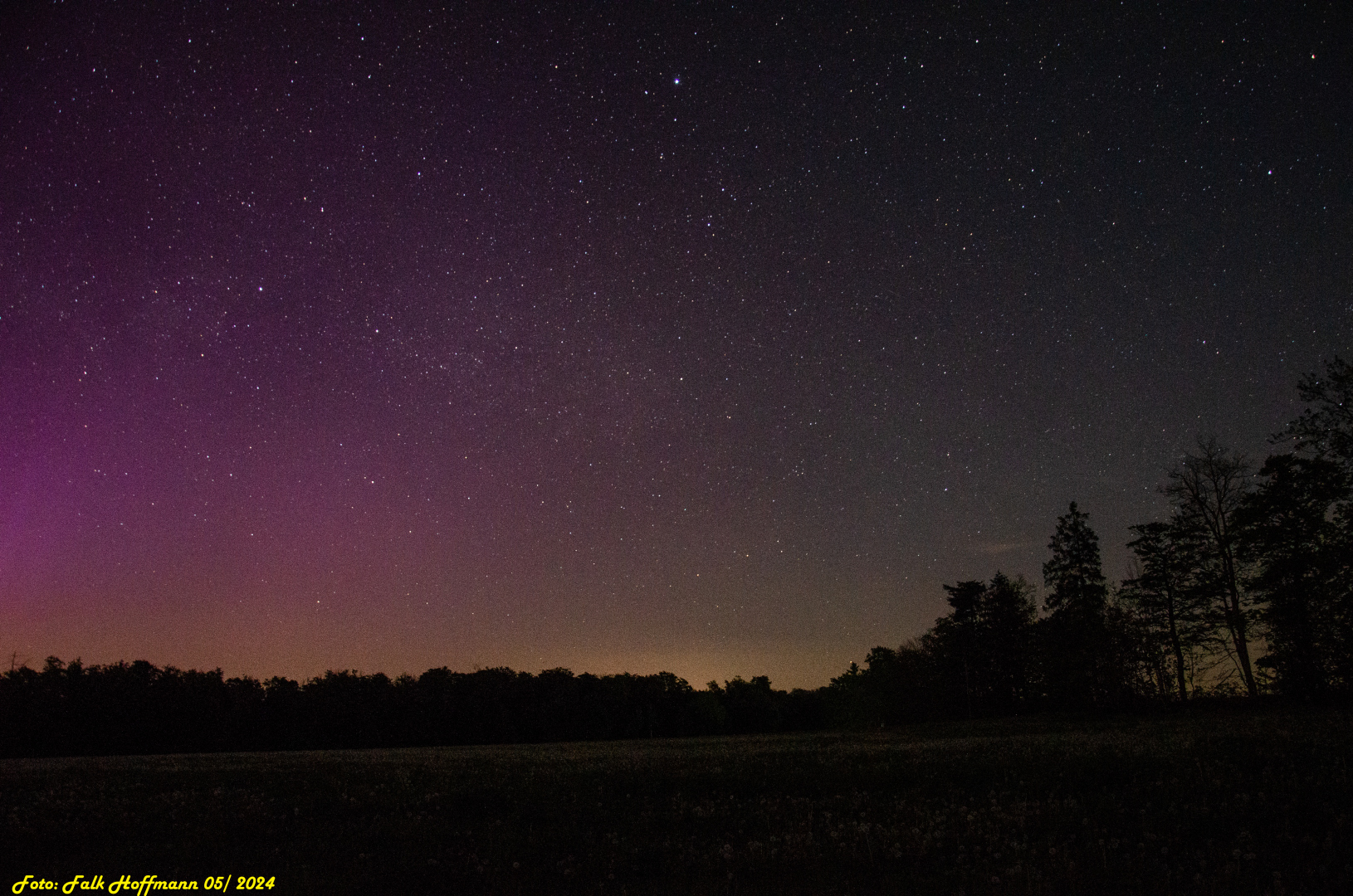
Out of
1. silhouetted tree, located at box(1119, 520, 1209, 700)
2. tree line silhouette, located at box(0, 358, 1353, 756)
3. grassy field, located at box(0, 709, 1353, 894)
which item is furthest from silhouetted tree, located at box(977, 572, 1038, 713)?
grassy field, located at box(0, 709, 1353, 894)

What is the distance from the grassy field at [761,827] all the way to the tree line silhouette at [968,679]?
70.7 feet

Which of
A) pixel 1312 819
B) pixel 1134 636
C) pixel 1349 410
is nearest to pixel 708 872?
pixel 1312 819

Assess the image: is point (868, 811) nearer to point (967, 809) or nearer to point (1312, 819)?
point (967, 809)

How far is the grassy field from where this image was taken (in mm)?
7254

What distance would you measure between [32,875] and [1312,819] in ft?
45.5

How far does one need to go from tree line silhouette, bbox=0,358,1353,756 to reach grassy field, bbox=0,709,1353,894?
21.5 metres

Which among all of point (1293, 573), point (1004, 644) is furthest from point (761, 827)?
point (1004, 644)

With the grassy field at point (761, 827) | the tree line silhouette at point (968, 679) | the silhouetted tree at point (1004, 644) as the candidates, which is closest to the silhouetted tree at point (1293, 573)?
the tree line silhouette at point (968, 679)

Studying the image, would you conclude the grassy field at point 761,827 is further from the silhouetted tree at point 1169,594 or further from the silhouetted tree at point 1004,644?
the silhouetted tree at point 1004,644

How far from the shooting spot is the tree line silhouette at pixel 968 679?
32.0m

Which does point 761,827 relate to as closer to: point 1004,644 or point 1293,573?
point 1293,573

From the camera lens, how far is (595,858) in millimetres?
8562

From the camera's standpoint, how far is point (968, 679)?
64.1m

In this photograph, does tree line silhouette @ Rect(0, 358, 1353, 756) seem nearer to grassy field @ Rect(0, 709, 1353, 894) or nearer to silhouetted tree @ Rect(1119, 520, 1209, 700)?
silhouetted tree @ Rect(1119, 520, 1209, 700)
